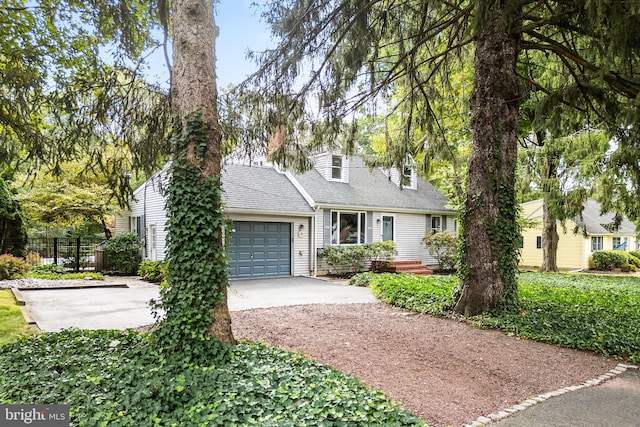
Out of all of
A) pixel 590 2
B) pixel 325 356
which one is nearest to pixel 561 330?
pixel 325 356

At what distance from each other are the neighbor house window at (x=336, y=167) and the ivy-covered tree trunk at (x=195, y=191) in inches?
500

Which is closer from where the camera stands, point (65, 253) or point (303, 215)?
point (303, 215)

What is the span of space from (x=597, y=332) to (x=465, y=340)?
80.2 inches

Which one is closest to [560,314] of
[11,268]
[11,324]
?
[11,324]

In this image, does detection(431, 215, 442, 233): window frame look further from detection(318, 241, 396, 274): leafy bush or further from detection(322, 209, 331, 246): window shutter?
detection(322, 209, 331, 246): window shutter

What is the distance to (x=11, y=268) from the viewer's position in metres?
12.1

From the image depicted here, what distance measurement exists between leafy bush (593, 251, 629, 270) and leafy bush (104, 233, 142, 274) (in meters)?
25.3

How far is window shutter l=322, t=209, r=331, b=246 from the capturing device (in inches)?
615

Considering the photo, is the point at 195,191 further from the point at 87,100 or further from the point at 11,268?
the point at 11,268

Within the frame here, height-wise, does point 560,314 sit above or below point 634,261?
above

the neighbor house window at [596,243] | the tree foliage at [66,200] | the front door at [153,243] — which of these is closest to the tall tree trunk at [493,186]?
the front door at [153,243]

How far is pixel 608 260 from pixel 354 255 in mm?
17914

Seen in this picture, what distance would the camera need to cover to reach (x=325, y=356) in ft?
16.8

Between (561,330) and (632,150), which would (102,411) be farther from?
(632,150)
